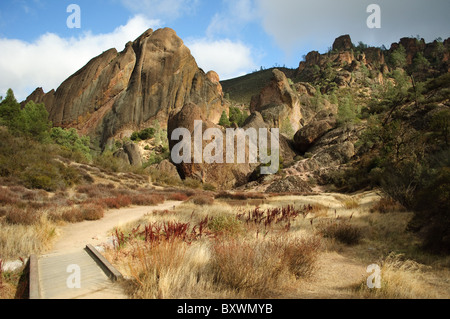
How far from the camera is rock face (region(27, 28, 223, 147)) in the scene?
7056 centimetres

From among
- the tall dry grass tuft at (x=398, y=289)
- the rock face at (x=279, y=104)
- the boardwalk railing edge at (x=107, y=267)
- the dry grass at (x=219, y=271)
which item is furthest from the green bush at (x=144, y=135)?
the tall dry grass tuft at (x=398, y=289)

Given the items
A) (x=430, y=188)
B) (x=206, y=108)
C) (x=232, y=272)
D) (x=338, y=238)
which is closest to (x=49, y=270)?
(x=232, y=272)

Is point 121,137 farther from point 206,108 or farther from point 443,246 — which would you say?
point 443,246

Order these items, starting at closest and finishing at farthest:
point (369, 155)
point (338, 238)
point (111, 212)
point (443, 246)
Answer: point (443, 246) → point (338, 238) → point (111, 212) → point (369, 155)

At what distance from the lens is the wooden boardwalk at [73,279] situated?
12.1 ft

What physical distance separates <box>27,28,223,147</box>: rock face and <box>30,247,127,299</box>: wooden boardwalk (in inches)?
2667

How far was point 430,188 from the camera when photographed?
22.9 ft

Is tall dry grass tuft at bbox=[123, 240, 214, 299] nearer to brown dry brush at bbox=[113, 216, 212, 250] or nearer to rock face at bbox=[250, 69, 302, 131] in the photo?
brown dry brush at bbox=[113, 216, 212, 250]

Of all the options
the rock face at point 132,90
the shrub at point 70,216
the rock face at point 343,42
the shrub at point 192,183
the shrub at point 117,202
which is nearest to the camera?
the shrub at point 70,216

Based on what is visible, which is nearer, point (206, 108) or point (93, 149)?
point (93, 149)

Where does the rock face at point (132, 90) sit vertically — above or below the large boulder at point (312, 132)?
above

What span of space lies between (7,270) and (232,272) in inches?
155

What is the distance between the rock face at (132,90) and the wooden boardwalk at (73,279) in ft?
222

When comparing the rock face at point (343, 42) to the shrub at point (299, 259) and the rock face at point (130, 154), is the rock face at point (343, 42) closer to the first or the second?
the rock face at point (130, 154)
